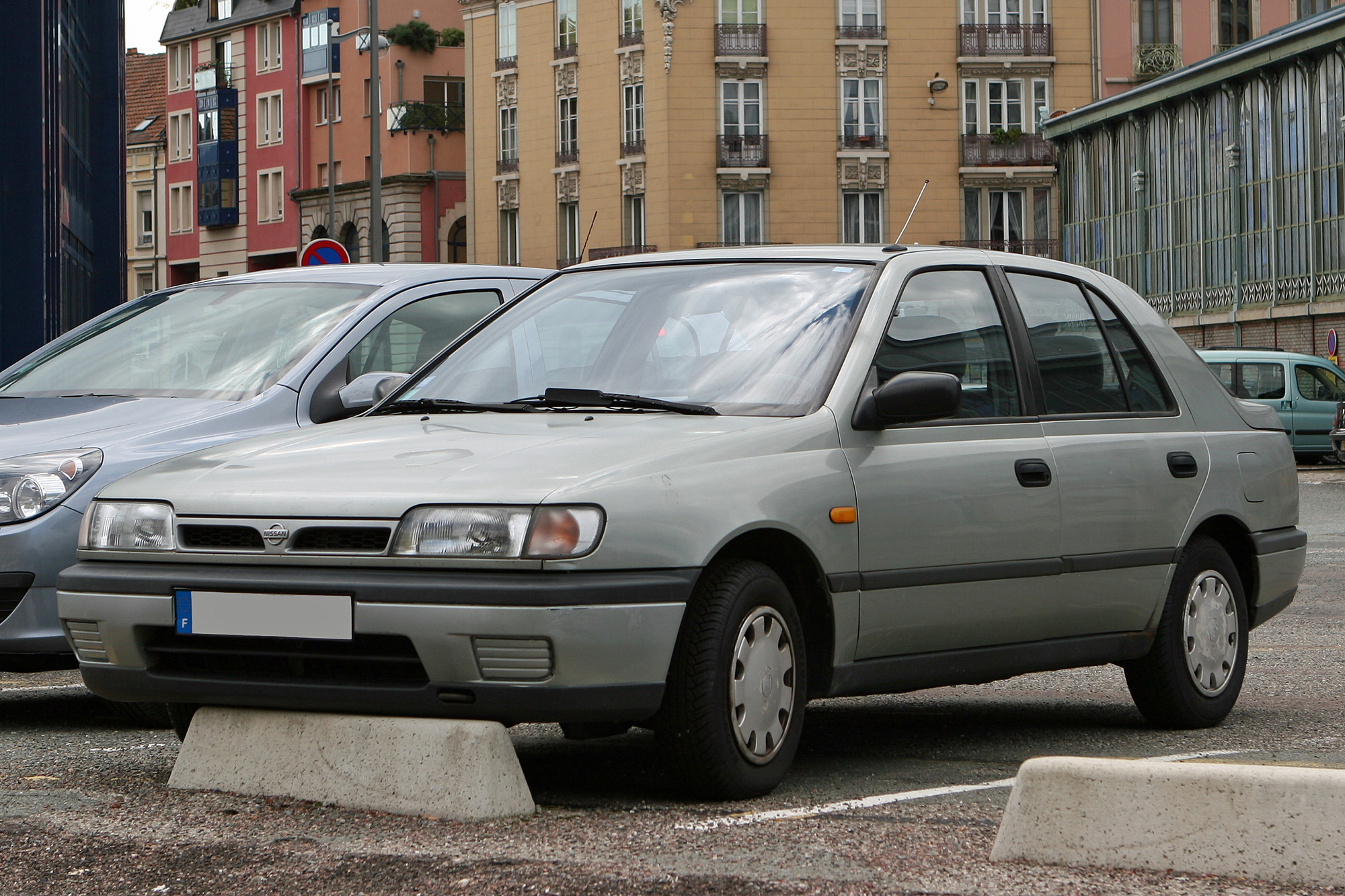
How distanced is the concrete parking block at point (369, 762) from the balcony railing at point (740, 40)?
59648 millimetres

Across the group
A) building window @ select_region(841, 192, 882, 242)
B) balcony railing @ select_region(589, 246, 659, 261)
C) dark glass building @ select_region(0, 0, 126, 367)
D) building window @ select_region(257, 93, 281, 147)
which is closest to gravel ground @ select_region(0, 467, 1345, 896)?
dark glass building @ select_region(0, 0, 126, 367)

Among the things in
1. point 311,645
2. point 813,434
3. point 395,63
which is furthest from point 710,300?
point 395,63

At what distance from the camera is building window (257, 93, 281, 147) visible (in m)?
82.6

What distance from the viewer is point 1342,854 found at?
4168mm

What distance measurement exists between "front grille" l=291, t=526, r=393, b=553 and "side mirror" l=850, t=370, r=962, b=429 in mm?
1450

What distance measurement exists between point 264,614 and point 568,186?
63.3 m

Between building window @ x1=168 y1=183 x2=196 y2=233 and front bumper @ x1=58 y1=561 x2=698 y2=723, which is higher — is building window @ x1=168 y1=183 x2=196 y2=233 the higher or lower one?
the higher one

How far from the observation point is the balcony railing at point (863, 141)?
6391 cm

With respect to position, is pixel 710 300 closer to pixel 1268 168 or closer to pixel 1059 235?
pixel 1268 168

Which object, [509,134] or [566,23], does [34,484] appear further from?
[509,134]

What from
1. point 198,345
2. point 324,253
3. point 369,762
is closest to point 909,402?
point 369,762

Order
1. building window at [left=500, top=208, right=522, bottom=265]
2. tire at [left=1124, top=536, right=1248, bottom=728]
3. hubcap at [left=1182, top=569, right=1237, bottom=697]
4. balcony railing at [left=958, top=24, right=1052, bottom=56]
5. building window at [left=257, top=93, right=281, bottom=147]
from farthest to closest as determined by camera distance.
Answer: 1. building window at [left=257, top=93, right=281, bottom=147]
2. building window at [left=500, top=208, right=522, bottom=265]
3. balcony railing at [left=958, top=24, right=1052, bottom=56]
4. hubcap at [left=1182, top=569, right=1237, bottom=697]
5. tire at [left=1124, top=536, right=1248, bottom=728]

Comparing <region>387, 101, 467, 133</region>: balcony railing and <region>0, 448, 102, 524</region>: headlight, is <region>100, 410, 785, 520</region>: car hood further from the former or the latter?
<region>387, 101, 467, 133</region>: balcony railing

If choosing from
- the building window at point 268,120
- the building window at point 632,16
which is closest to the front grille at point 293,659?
the building window at point 632,16
